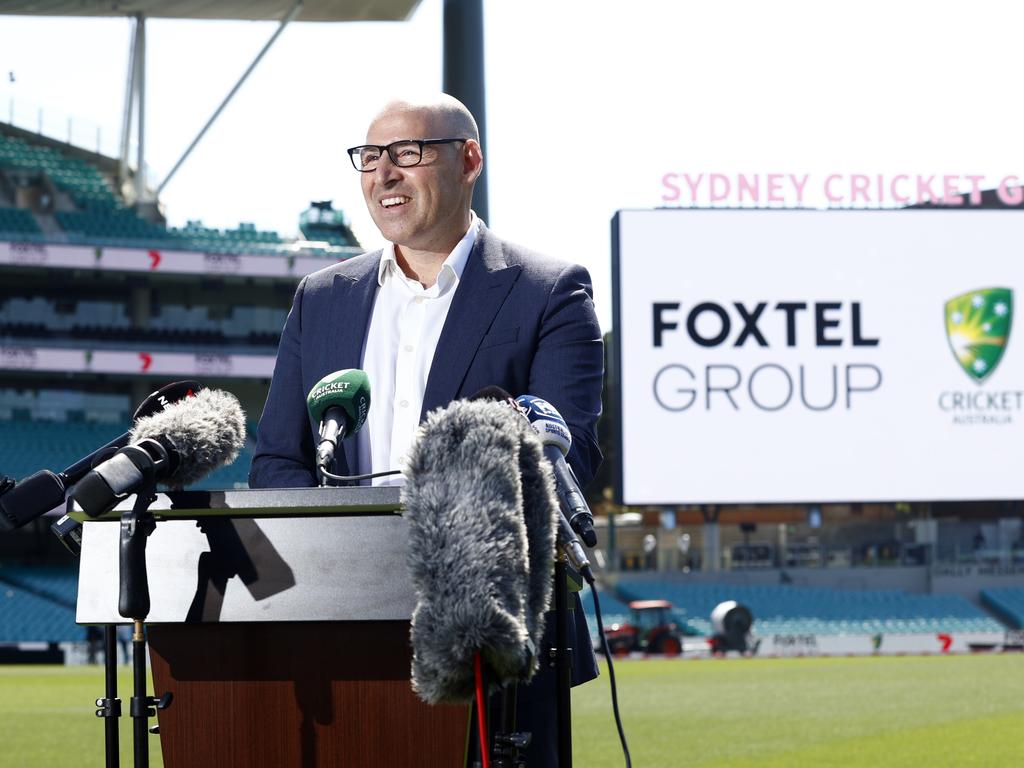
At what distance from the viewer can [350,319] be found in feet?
9.04

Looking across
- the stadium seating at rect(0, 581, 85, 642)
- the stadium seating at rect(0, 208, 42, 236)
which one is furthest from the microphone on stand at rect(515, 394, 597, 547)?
the stadium seating at rect(0, 208, 42, 236)

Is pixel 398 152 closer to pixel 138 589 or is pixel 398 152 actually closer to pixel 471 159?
pixel 471 159

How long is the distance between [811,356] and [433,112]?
30.1 m

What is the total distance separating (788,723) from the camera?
1310 cm

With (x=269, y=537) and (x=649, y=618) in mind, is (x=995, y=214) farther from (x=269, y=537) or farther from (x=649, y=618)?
(x=269, y=537)

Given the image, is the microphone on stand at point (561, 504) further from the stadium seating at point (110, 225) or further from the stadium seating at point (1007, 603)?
the stadium seating at point (1007, 603)

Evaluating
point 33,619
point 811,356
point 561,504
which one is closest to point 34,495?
point 561,504

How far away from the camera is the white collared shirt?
265 cm

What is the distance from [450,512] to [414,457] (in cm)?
10

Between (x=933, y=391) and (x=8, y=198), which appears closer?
(x=933, y=391)

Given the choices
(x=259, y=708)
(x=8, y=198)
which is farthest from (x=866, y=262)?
(x=259, y=708)

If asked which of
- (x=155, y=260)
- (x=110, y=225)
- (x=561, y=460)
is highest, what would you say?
(x=110, y=225)

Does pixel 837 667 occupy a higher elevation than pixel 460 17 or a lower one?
lower

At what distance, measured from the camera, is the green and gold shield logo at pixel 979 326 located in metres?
32.5
